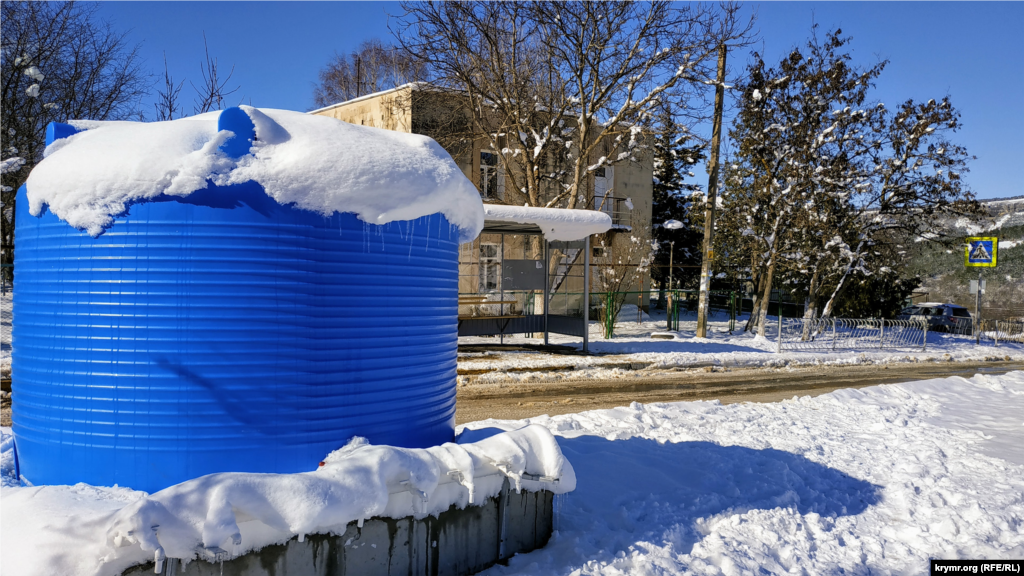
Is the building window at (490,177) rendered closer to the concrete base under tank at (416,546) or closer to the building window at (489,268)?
the building window at (489,268)

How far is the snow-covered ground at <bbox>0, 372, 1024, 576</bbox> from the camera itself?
2809 millimetres

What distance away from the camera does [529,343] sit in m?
16.0

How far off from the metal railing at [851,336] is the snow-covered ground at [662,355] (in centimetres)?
47

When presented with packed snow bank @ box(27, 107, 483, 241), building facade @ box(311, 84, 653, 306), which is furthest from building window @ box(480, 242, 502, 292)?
packed snow bank @ box(27, 107, 483, 241)

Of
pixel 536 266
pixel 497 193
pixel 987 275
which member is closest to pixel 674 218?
pixel 497 193

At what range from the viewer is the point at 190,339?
3.32m

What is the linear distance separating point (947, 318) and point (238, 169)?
101 feet

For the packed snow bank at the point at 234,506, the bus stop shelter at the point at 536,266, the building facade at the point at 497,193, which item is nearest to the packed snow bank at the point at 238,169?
the packed snow bank at the point at 234,506

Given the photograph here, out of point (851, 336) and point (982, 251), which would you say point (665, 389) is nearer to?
A: point (851, 336)

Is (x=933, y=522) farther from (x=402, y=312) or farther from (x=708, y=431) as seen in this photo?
(x=402, y=312)

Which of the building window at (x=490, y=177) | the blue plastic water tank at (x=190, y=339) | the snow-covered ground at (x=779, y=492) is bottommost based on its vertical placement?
the snow-covered ground at (x=779, y=492)

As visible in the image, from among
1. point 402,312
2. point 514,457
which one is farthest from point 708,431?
point 402,312

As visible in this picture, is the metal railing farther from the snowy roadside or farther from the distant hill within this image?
the distant hill

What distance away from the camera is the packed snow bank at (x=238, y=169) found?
131 inches
